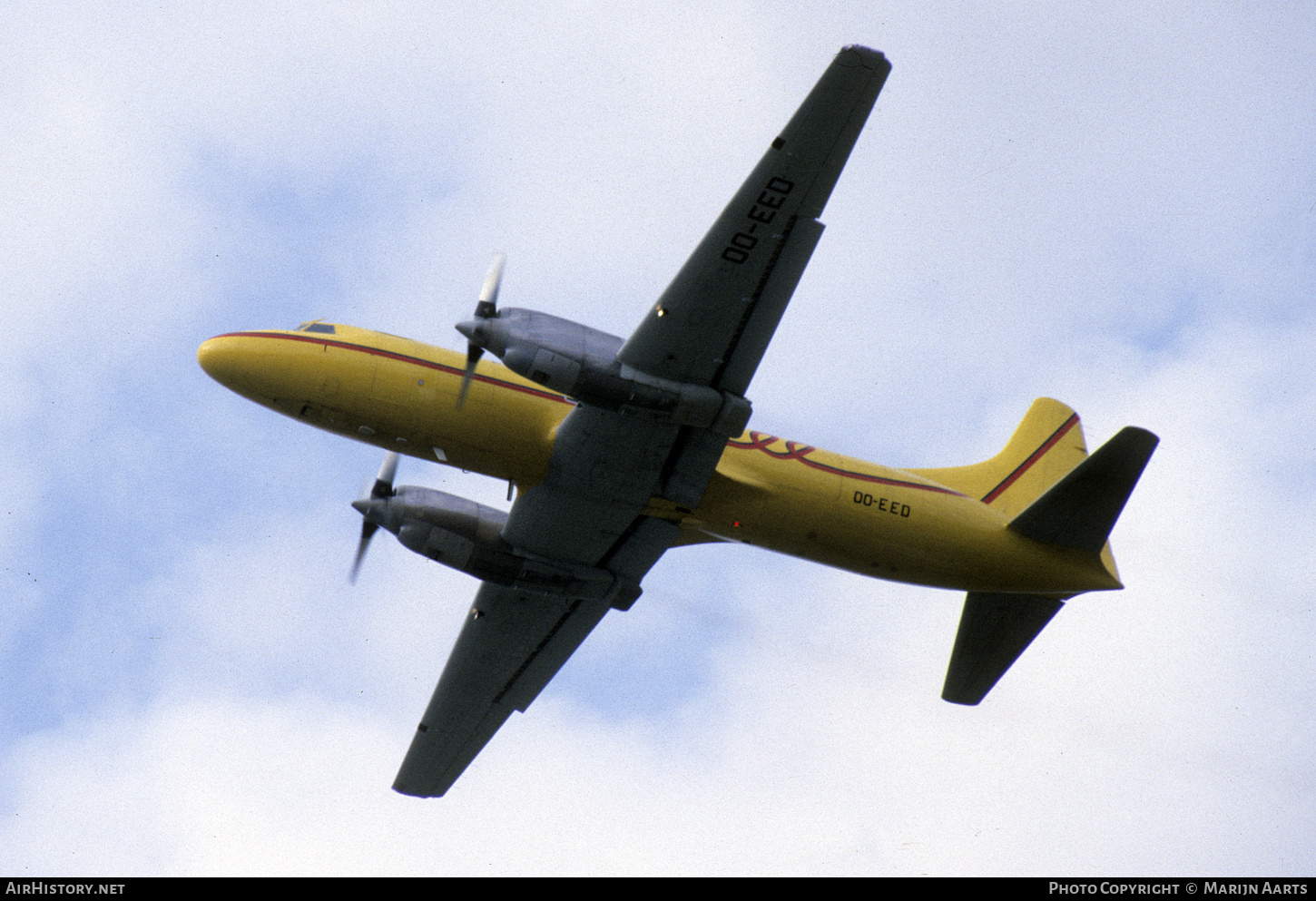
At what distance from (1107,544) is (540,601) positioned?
12.7 metres

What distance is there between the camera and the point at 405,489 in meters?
27.3

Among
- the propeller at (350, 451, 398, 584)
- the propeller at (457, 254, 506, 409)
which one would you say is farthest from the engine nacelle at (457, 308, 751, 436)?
the propeller at (350, 451, 398, 584)

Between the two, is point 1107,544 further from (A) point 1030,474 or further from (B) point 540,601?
(B) point 540,601

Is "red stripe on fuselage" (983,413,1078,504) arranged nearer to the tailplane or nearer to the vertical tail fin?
the vertical tail fin

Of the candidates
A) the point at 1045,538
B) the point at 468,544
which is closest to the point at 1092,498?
the point at 1045,538

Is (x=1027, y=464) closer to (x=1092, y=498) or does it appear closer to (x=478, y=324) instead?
(x=1092, y=498)

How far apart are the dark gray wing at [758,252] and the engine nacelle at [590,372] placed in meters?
0.32

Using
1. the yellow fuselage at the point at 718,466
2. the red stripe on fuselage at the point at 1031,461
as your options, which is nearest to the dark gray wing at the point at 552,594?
the yellow fuselage at the point at 718,466

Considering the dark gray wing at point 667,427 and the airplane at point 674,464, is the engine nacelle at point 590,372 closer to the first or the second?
the airplane at point 674,464

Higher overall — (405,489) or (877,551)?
(405,489)

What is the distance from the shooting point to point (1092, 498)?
81.9 feet

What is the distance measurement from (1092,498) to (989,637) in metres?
4.33
